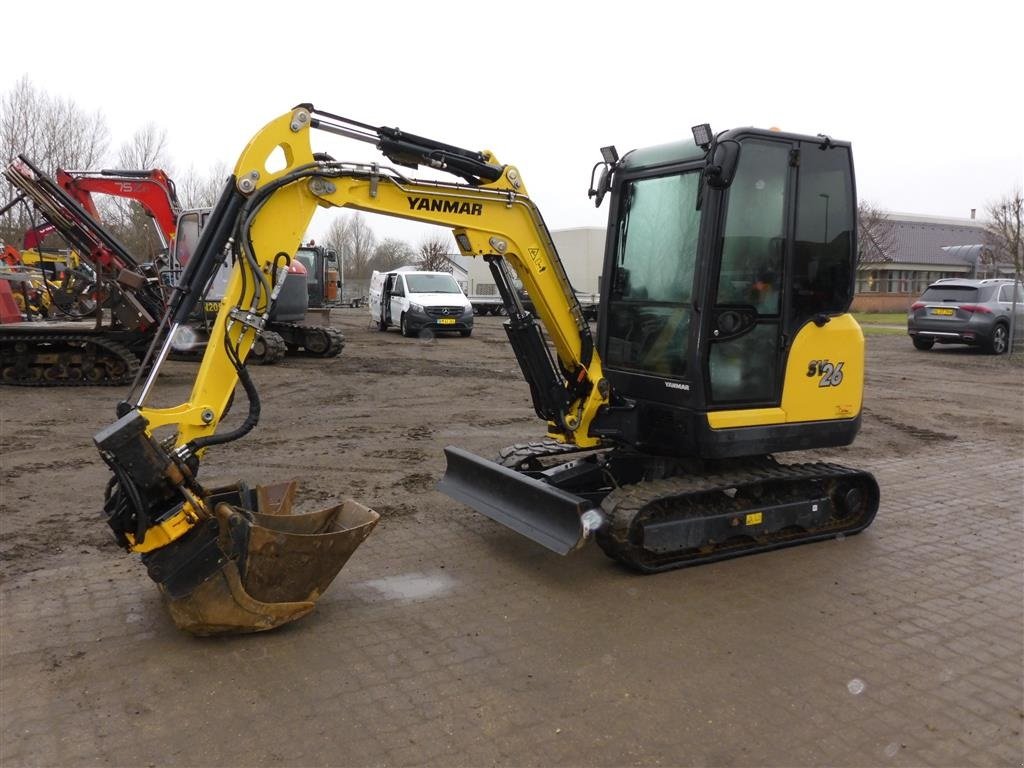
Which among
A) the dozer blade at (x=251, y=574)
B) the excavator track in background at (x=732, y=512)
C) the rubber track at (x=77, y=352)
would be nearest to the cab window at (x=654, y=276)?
the excavator track in background at (x=732, y=512)

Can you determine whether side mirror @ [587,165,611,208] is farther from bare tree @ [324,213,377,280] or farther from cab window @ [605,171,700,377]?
bare tree @ [324,213,377,280]

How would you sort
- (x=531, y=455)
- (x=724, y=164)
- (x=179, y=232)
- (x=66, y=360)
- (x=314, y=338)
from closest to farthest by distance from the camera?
(x=724, y=164), (x=531, y=455), (x=66, y=360), (x=179, y=232), (x=314, y=338)

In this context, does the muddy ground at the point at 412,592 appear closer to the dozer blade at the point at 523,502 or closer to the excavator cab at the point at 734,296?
the dozer blade at the point at 523,502

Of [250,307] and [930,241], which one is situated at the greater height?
[930,241]

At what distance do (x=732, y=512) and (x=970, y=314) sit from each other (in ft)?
55.1

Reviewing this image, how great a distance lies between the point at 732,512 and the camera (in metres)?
5.31

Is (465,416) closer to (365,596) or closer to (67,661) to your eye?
(365,596)

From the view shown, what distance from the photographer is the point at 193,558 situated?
155 inches

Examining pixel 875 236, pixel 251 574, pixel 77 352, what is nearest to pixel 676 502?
pixel 251 574

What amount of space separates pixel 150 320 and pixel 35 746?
10.4 metres

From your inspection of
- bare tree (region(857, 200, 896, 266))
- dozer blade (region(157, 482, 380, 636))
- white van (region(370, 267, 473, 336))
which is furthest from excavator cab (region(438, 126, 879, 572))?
bare tree (region(857, 200, 896, 266))

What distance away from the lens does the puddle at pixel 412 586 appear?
4.71m

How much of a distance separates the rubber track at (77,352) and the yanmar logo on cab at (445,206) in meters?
9.23

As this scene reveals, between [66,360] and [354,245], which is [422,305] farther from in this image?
[354,245]
